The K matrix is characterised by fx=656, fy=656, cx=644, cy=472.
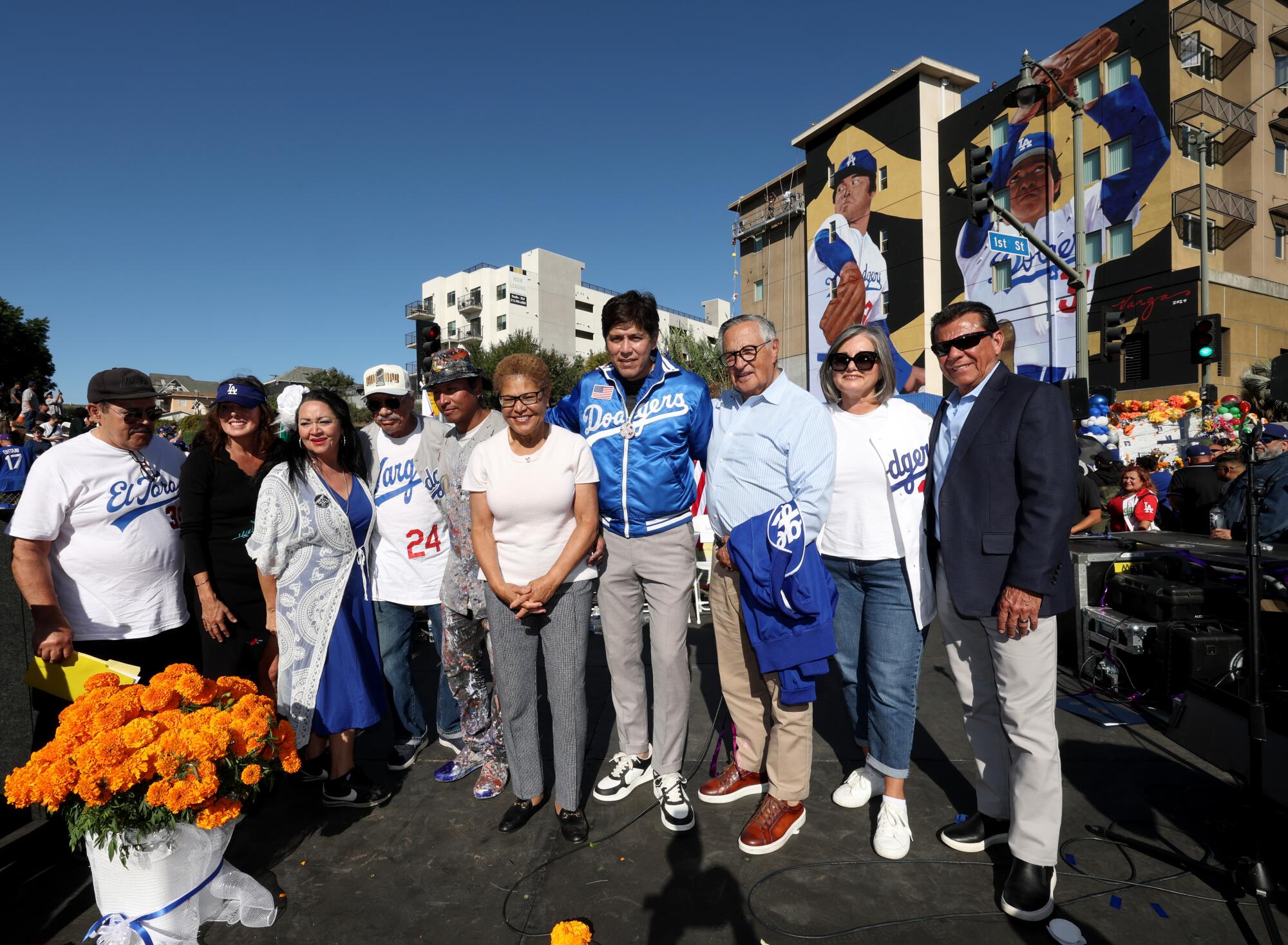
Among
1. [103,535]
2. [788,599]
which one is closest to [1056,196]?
[788,599]

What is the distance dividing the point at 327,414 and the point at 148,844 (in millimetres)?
1777

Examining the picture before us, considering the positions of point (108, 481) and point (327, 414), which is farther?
point (327, 414)

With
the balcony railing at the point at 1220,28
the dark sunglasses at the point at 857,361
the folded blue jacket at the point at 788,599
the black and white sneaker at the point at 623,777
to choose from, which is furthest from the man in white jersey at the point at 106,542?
the balcony railing at the point at 1220,28

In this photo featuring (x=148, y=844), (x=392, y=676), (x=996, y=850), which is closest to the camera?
(x=148, y=844)

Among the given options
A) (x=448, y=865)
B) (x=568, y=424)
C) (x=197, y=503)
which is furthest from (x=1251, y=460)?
(x=197, y=503)

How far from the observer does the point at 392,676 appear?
3676mm

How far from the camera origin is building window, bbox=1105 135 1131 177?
804 inches

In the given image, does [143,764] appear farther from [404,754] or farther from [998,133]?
[998,133]

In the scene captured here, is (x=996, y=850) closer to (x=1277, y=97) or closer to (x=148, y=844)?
(x=148, y=844)

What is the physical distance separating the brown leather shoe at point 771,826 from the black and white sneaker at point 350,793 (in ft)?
5.82

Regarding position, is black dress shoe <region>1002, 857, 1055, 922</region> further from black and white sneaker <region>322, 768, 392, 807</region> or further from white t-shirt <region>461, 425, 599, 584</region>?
black and white sneaker <region>322, 768, 392, 807</region>

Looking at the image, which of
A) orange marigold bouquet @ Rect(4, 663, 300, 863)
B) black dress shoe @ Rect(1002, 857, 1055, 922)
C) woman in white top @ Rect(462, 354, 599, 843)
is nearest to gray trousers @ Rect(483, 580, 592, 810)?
woman in white top @ Rect(462, 354, 599, 843)

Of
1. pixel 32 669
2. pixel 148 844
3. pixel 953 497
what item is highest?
pixel 953 497

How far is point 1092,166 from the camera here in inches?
847
